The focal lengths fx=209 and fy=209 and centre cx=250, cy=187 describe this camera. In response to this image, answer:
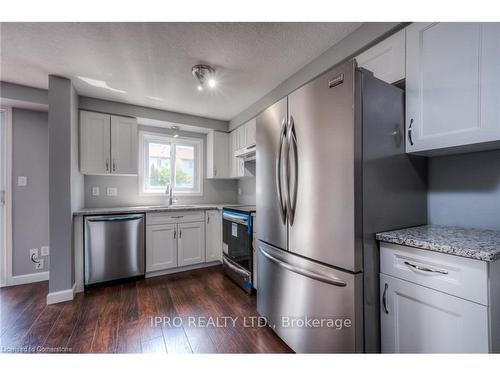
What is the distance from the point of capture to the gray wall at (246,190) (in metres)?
3.46

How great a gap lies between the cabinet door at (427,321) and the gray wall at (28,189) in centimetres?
371

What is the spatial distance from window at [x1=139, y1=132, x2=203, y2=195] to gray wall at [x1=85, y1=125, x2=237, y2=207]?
9 cm

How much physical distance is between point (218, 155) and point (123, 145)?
54.2 inches

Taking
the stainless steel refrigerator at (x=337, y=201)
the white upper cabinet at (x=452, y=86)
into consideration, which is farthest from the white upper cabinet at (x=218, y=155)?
the white upper cabinet at (x=452, y=86)

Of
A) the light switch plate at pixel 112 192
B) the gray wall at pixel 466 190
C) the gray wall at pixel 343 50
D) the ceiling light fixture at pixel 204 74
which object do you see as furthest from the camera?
the light switch plate at pixel 112 192

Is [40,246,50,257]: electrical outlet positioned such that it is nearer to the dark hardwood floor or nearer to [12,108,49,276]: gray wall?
[12,108,49,276]: gray wall

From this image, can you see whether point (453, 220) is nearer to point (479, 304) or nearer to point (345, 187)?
point (479, 304)

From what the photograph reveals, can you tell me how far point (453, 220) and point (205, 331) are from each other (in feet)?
6.42

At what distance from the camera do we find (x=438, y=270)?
0.95m

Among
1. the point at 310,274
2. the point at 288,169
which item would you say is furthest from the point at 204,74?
the point at 310,274

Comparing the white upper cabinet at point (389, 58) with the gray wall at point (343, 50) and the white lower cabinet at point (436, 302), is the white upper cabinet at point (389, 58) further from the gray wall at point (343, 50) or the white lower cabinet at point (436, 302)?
the white lower cabinet at point (436, 302)
